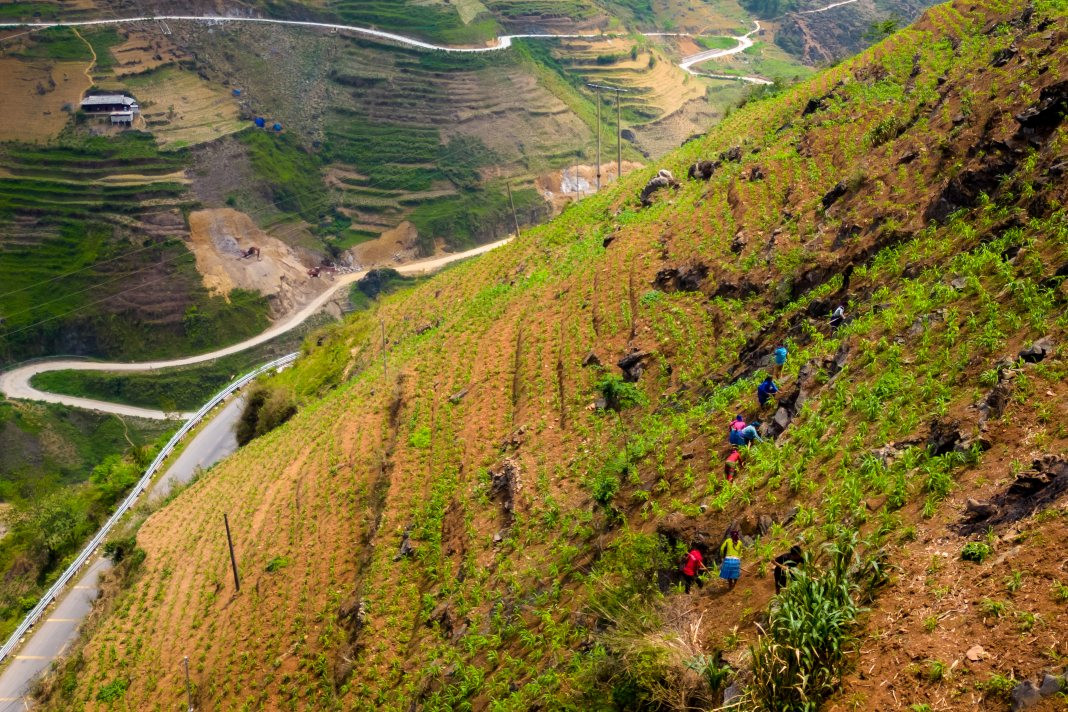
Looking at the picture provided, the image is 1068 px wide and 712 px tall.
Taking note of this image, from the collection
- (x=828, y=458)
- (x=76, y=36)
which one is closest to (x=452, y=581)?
(x=828, y=458)

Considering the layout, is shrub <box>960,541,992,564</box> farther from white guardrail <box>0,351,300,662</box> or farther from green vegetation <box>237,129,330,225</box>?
green vegetation <box>237,129,330,225</box>

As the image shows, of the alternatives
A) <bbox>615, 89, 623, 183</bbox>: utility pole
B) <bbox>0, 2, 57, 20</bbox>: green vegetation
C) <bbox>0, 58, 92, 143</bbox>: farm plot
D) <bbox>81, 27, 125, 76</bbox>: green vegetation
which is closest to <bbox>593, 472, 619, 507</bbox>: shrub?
<bbox>615, 89, 623, 183</bbox>: utility pole

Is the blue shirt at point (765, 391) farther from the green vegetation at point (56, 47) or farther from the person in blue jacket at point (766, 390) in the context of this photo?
the green vegetation at point (56, 47)

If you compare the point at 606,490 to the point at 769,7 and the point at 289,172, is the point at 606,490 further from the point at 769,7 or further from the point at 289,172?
the point at 769,7

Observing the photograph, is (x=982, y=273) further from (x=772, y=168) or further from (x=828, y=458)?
(x=772, y=168)

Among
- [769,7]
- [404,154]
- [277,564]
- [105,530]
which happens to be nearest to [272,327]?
[404,154]

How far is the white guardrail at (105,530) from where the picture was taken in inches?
1415

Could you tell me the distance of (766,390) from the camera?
1538 centimetres

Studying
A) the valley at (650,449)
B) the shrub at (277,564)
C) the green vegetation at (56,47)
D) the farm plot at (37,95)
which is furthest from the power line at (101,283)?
the shrub at (277,564)

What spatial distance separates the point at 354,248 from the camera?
92.8 m

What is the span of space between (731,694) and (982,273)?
9.65 metres

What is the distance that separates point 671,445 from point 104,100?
90973 mm

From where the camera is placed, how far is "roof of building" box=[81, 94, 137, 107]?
85.9 meters

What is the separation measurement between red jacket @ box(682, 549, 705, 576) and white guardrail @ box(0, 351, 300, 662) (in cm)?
3579
